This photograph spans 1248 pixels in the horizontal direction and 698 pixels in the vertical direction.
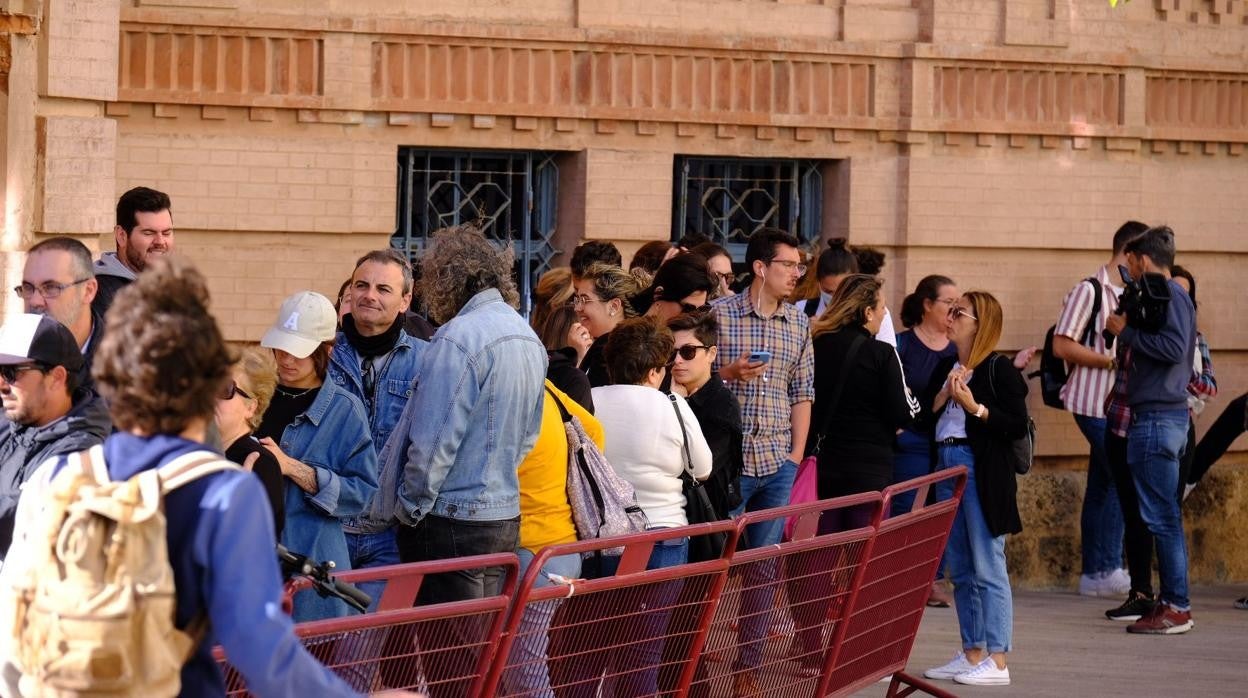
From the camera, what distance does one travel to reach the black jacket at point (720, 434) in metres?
8.01

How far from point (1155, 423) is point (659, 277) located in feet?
10.4

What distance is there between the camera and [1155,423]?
10.5m

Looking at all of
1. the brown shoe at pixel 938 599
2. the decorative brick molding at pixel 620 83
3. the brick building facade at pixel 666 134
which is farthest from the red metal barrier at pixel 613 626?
the brown shoe at pixel 938 599

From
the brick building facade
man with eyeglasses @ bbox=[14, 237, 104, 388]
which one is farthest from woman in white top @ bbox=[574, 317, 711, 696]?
the brick building facade

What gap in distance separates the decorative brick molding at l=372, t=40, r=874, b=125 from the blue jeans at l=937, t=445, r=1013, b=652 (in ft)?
10.2

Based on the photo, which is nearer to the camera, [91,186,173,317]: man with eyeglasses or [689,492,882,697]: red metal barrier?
[689,492,882,697]: red metal barrier

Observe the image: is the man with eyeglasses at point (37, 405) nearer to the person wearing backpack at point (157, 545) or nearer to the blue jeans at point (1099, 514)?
the person wearing backpack at point (157, 545)

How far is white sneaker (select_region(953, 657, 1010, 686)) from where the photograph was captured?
903 cm

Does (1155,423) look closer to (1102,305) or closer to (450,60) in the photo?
(1102,305)

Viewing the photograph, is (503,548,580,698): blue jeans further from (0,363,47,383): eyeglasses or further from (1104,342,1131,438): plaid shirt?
(1104,342,1131,438): plaid shirt

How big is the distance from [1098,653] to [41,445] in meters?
6.54

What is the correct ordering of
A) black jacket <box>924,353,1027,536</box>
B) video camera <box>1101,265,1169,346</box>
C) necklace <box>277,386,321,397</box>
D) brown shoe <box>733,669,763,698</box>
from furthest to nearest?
video camera <box>1101,265,1169,346</box> < black jacket <box>924,353,1027,536</box> < necklace <box>277,386,321,397</box> < brown shoe <box>733,669,763,698</box>

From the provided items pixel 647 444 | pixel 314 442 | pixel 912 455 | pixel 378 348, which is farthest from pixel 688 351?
pixel 912 455

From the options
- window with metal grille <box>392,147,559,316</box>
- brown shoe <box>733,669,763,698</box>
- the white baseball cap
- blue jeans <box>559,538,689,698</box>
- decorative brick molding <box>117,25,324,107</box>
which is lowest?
brown shoe <box>733,669,763,698</box>
